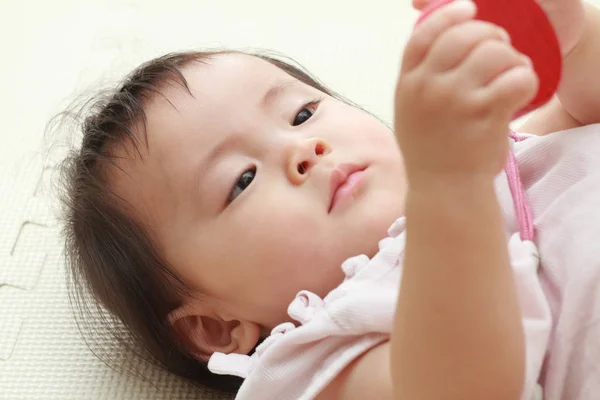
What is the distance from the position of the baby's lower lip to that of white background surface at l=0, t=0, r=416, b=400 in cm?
30

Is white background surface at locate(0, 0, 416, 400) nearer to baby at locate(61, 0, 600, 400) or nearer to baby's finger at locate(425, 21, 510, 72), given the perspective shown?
baby at locate(61, 0, 600, 400)

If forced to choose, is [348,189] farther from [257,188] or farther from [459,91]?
[459,91]

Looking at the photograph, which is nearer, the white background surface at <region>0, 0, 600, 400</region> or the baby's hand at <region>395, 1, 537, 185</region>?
the baby's hand at <region>395, 1, 537, 185</region>

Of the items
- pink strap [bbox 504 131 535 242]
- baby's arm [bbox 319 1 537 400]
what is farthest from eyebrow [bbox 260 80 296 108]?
baby's arm [bbox 319 1 537 400]

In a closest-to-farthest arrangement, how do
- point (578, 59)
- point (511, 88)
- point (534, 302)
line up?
point (511, 88) → point (534, 302) → point (578, 59)

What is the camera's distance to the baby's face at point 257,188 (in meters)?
0.79

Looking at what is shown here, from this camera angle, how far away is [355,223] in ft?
2.56

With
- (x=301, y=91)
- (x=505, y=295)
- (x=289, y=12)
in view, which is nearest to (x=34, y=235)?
(x=301, y=91)

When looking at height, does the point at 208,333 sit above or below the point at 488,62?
below

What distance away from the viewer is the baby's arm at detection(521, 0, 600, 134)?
718 millimetres

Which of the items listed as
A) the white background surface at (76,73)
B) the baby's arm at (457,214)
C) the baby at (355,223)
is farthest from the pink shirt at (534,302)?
the white background surface at (76,73)

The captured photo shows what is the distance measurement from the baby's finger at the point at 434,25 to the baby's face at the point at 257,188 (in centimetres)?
29

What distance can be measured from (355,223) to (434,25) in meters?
0.32

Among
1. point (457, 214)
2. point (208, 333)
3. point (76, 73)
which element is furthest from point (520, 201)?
point (76, 73)
